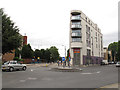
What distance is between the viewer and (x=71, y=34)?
188 ft

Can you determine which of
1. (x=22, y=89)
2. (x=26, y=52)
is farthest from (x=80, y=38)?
(x=22, y=89)

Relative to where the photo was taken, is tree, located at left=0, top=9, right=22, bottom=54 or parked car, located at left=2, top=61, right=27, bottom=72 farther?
parked car, located at left=2, top=61, right=27, bottom=72

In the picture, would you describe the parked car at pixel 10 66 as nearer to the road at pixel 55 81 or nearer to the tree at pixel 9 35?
the tree at pixel 9 35

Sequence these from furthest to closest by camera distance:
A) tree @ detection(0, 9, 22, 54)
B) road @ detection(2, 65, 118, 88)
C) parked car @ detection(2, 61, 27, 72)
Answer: parked car @ detection(2, 61, 27, 72) < tree @ detection(0, 9, 22, 54) < road @ detection(2, 65, 118, 88)

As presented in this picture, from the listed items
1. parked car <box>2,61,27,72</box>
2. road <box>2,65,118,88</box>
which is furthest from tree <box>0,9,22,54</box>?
road <box>2,65,118,88</box>

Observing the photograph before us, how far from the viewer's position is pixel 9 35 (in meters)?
23.7

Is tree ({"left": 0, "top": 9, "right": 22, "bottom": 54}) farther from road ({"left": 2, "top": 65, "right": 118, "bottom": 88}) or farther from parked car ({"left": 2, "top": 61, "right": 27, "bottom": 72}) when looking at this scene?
road ({"left": 2, "top": 65, "right": 118, "bottom": 88})

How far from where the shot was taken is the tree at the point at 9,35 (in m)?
23.2

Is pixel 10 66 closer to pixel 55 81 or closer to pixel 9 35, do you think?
pixel 9 35

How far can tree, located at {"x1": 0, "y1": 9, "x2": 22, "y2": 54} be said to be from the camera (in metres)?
23.2

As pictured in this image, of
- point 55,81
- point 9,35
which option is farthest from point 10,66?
point 55,81

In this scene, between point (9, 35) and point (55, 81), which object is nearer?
point (55, 81)

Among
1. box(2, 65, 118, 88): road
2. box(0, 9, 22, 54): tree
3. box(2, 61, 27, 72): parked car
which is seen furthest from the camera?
box(2, 61, 27, 72): parked car

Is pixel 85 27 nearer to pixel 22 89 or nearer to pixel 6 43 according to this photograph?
pixel 6 43
